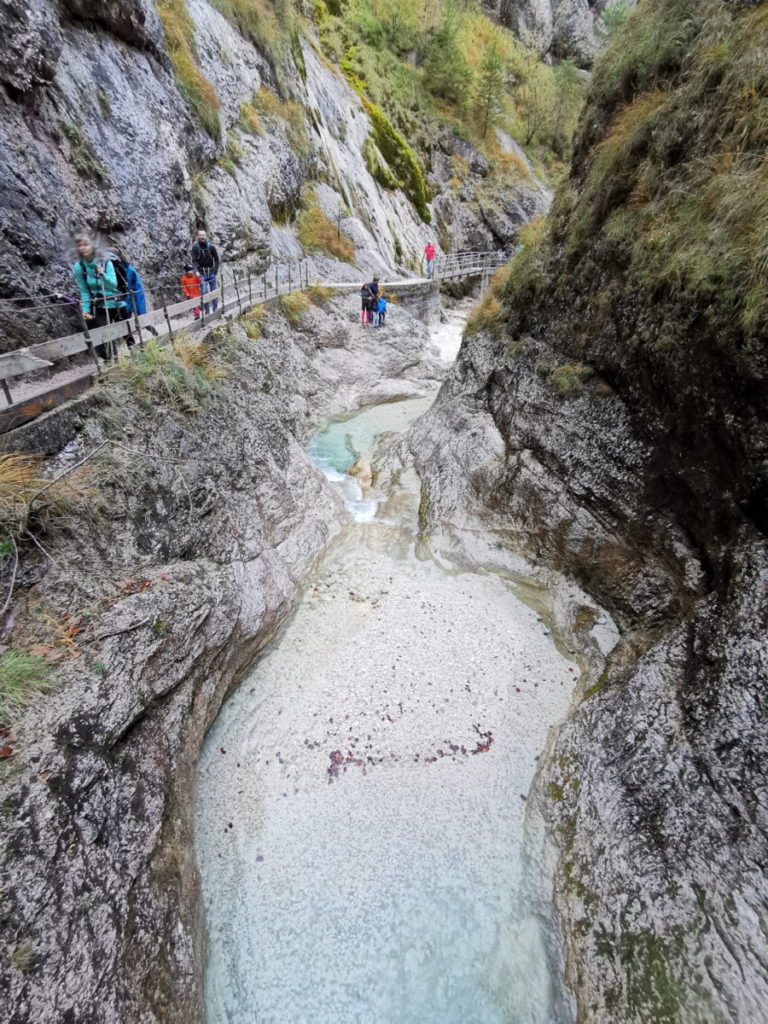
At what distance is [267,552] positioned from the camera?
29.2 ft

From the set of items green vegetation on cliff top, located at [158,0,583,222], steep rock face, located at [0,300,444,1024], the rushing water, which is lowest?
the rushing water

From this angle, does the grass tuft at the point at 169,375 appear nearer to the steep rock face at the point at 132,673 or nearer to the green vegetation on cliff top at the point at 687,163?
the steep rock face at the point at 132,673

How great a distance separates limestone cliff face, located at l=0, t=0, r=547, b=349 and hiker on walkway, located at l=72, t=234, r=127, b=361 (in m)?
0.50

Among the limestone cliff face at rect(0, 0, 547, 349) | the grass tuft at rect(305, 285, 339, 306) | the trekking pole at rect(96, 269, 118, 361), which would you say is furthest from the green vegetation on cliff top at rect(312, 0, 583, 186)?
the trekking pole at rect(96, 269, 118, 361)

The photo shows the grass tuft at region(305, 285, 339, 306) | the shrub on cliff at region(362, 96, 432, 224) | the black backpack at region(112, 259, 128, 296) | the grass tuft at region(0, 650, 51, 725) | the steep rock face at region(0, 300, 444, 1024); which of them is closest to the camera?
the steep rock face at region(0, 300, 444, 1024)

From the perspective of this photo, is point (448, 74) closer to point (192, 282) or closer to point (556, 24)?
point (556, 24)

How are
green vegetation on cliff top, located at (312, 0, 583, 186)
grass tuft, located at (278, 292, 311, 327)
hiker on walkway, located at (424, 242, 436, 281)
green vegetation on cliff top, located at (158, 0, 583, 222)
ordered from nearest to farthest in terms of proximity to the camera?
grass tuft, located at (278, 292, 311, 327) → green vegetation on cliff top, located at (158, 0, 583, 222) → hiker on walkway, located at (424, 242, 436, 281) → green vegetation on cliff top, located at (312, 0, 583, 186)

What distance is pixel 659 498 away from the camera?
732 centimetres

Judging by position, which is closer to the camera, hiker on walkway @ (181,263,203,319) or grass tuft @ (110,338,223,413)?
grass tuft @ (110,338,223,413)

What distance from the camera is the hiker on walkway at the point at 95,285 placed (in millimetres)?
7777

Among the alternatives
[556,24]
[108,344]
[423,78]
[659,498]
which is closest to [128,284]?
[108,344]

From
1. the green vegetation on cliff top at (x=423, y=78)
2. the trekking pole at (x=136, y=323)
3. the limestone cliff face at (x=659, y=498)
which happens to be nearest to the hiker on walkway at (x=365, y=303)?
the green vegetation on cliff top at (x=423, y=78)

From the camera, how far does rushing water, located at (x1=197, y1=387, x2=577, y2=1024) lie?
15.4 ft

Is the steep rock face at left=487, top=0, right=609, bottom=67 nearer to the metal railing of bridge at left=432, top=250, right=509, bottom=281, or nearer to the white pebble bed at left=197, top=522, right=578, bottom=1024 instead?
the metal railing of bridge at left=432, top=250, right=509, bottom=281
